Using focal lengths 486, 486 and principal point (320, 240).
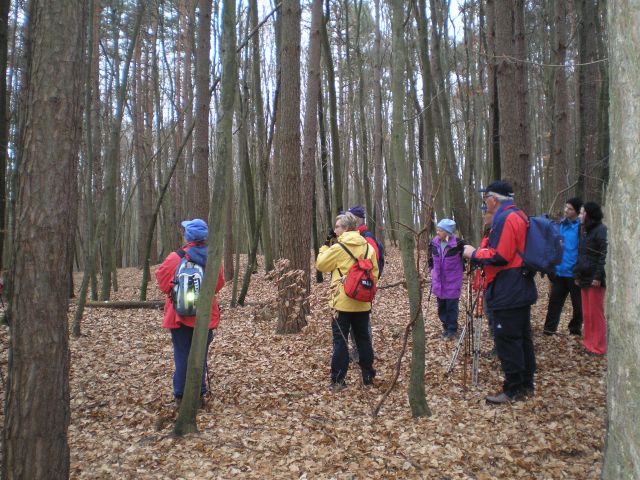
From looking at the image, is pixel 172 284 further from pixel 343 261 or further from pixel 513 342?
pixel 513 342

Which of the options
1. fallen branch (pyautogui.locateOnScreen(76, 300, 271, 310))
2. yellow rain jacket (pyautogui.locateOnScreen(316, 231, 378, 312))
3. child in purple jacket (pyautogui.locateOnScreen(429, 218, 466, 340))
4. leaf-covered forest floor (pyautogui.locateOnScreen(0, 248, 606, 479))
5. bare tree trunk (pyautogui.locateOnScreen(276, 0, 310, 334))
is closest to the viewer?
leaf-covered forest floor (pyautogui.locateOnScreen(0, 248, 606, 479))

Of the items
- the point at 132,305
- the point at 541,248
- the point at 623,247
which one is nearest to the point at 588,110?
the point at 541,248

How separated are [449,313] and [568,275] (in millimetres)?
1620

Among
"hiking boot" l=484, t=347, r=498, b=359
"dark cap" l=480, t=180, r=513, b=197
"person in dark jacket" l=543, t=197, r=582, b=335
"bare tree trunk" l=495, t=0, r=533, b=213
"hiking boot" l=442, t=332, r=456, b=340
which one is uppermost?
"bare tree trunk" l=495, t=0, r=533, b=213

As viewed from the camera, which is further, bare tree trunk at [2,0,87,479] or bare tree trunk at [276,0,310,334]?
bare tree trunk at [276,0,310,334]

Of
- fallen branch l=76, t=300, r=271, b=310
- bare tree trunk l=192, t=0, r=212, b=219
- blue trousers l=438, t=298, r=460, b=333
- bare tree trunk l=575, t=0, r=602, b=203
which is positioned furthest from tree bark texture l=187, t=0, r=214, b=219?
bare tree trunk l=575, t=0, r=602, b=203

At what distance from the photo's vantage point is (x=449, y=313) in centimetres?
692

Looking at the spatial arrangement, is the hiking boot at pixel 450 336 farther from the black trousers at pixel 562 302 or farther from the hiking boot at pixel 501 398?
the hiking boot at pixel 501 398

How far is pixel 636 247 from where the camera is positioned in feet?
4.88

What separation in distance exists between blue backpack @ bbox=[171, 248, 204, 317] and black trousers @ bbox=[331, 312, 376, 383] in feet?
4.77

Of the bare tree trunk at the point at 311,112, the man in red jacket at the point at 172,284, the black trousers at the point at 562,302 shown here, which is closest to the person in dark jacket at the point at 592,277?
the black trousers at the point at 562,302

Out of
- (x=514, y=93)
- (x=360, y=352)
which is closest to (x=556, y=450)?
(x=360, y=352)

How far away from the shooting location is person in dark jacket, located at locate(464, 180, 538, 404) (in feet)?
14.2

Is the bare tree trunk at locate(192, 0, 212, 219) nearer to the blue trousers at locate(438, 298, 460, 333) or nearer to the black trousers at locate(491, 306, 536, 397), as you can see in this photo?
the blue trousers at locate(438, 298, 460, 333)
